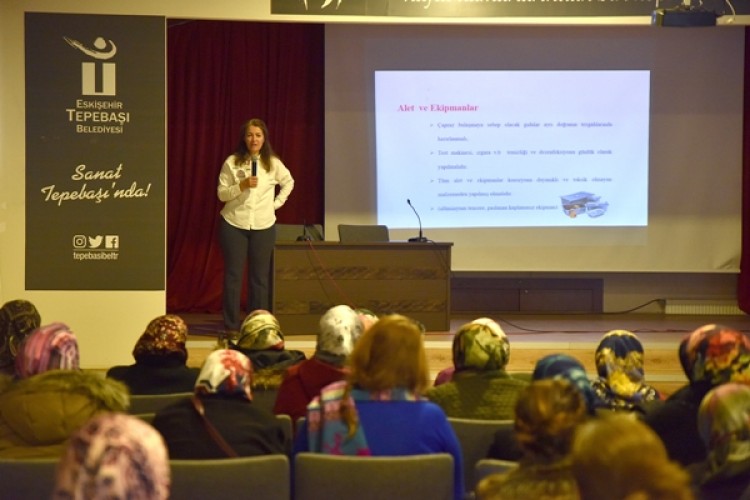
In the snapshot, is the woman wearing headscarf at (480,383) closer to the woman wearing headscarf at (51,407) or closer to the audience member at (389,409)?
the audience member at (389,409)

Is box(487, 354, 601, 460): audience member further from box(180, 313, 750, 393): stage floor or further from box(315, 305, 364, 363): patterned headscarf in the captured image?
box(180, 313, 750, 393): stage floor

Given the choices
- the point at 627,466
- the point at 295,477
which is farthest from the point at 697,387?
the point at 627,466

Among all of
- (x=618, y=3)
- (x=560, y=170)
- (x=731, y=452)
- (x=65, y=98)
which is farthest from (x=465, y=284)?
(x=731, y=452)

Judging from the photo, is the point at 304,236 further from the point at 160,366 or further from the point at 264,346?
the point at 160,366

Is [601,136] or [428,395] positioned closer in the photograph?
[428,395]

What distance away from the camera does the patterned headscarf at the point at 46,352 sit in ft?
9.44

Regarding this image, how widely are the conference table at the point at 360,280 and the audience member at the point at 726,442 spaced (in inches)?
171

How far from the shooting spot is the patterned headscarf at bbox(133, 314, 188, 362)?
3393 millimetres

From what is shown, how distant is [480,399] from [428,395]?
0.17m

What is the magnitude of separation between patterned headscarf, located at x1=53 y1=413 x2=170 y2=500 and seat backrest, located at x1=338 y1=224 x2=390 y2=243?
523 cm

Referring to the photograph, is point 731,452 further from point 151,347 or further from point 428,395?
point 151,347

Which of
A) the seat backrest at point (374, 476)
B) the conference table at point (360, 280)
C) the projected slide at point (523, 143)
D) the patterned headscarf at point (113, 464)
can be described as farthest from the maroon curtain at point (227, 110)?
the patterned headscarf at point (113, 464)

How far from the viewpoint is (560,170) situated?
7.77 m

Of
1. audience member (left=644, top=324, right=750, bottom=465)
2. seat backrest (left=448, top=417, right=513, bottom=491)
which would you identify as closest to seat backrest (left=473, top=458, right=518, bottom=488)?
seat backrest (left=448, top=417, right=513, bottom=491)
